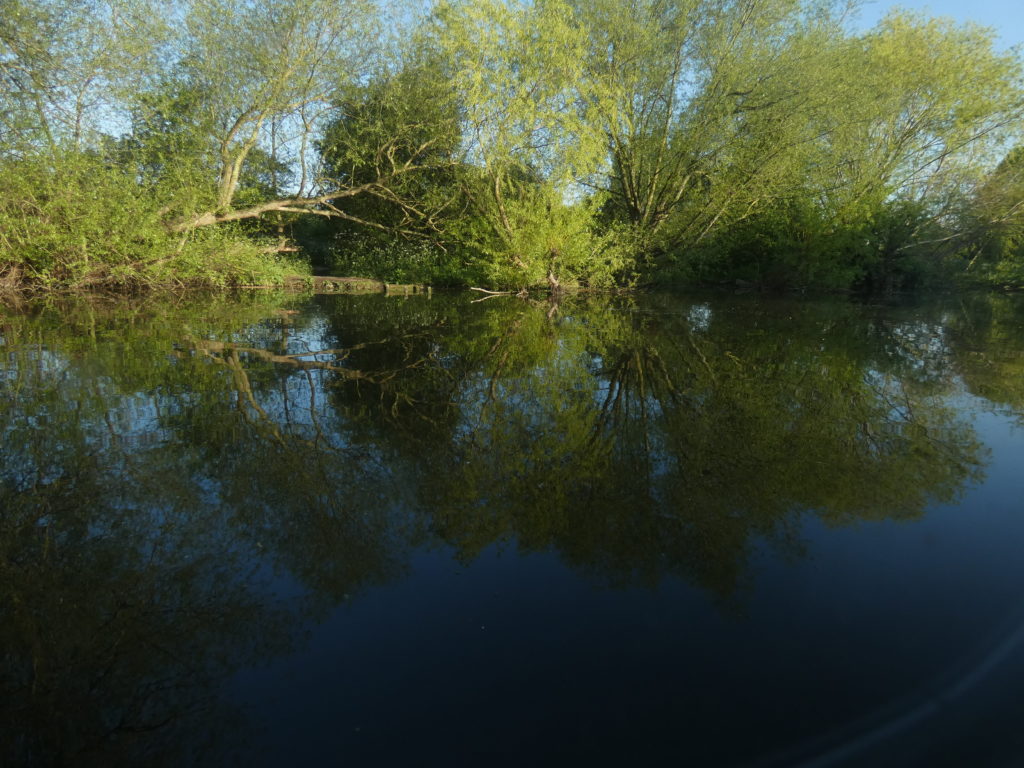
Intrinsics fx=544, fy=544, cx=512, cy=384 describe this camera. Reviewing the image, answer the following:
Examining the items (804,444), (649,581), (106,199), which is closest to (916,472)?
(804,444)

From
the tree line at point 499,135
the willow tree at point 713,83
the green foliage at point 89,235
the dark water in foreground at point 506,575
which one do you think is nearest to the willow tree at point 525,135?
the tree line at point 499,135

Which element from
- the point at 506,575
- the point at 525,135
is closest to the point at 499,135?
the point at 525,135

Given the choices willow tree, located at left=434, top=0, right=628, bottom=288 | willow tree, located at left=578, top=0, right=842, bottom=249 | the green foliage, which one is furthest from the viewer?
willow tree, located at left=578, top=0, right=842, bottom=249

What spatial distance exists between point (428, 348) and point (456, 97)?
40.9 ft

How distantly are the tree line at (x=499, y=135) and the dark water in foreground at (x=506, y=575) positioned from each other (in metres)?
11.2

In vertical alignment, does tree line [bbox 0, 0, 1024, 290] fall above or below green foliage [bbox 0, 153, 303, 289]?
above

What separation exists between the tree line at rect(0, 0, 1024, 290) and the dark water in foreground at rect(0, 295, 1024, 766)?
11.2 m

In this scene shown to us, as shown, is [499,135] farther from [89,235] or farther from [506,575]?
[506,575]

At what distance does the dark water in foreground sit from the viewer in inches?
65.8

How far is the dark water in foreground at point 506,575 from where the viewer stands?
1671mm

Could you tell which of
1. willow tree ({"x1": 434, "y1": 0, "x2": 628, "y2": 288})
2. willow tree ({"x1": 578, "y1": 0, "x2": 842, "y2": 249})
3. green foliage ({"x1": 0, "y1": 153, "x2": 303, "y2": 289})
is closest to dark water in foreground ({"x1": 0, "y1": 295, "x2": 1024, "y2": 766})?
green foliage ({"x1": 0, "y1": 153, "x2": 303, "y2": 289})

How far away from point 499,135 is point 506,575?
16.8m

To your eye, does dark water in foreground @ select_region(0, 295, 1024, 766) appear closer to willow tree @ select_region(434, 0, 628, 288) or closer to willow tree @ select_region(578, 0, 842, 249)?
willow tree @ select_region(434, 0, 628, 288)

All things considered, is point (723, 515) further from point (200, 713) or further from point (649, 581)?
point (200, 713)
